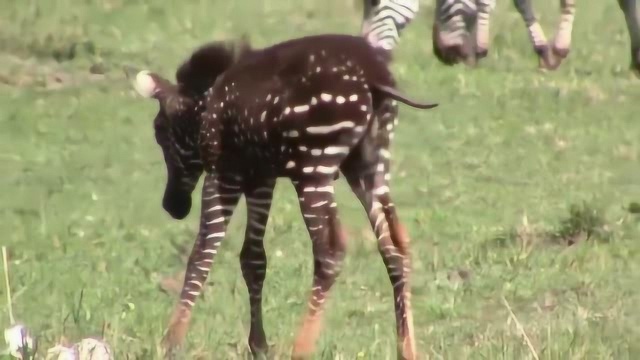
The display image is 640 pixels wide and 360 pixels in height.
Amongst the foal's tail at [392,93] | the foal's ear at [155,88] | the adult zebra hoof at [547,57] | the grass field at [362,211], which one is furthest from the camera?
the adult zebra hoof at [547,57]

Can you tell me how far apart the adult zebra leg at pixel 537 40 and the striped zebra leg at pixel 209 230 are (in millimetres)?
8769

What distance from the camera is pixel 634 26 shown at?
13242 millimetres

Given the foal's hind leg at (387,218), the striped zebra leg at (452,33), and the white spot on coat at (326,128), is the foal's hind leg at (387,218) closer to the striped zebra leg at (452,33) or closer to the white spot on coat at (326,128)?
the white spot on coat at (326,128)

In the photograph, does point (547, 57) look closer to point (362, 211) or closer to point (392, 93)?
point (362, 211)

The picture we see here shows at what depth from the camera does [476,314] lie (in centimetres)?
680

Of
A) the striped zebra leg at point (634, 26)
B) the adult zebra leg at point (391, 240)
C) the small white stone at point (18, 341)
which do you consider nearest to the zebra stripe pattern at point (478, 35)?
the striped zebra leg at point (634, 26)

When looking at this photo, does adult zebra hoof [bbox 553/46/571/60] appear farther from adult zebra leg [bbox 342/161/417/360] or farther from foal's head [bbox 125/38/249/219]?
adult zebra leg [bbox 342/161/417/360]

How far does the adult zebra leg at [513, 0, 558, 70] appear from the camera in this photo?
13.4 m

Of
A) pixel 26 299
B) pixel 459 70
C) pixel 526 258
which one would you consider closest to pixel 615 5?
pixel 459 70

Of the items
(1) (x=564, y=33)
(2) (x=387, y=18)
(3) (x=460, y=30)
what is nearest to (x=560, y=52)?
(1) (x=564, y=33)

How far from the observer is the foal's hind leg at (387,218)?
15.9ft

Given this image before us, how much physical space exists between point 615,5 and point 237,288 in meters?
11.6

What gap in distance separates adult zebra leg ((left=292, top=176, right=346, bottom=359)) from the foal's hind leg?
8.1 inches

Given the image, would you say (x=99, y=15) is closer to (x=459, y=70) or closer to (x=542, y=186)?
(x=459, y=70)
